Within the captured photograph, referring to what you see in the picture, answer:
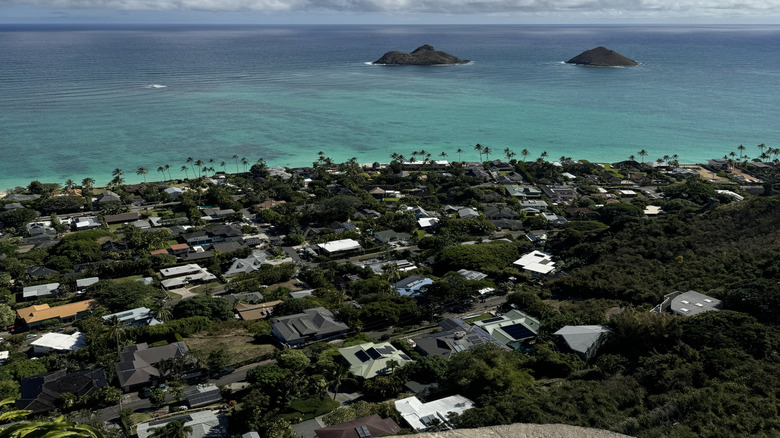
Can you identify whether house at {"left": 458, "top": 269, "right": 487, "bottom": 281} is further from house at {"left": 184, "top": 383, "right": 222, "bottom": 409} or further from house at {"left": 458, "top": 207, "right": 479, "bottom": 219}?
house at {"left": 184, "top": 383, "right": 222, "bottom": 409}

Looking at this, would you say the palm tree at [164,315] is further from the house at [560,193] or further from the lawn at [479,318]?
the house at [560,193]

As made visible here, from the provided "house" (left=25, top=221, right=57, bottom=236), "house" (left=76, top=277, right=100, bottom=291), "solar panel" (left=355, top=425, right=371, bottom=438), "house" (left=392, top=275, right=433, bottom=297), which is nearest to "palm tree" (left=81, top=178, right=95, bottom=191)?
"house" (left=25, top=221, right=57, bottom=236)

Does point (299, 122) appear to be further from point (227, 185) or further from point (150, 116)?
point (227, 185)

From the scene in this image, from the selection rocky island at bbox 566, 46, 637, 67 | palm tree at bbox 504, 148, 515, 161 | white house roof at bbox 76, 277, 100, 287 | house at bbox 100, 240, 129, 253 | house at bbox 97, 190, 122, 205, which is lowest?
white house roof at bbox 76, 277, 100, 287

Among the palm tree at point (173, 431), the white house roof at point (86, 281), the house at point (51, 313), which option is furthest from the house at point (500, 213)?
the palm tree at point (173, 431)

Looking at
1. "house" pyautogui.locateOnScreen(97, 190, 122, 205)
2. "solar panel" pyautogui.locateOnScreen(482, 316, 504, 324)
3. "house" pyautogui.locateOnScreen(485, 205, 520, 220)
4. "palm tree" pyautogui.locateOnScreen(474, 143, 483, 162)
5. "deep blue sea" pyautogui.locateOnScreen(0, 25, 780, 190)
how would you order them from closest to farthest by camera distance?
"solar panel" pyautogui.locateOnScreen(482, 316, 504, 324)
"house" pyautogui.locateOnScreen(485, 205, 520, 220)
"house" pyautogui.locateOnScreen(97, 190, 122, 205)
"palm tree" pyautogui.locateOnScreen(474, 143, 483, 162)
"deep blue sea" pyautogui.locateOnScreen(0, 25, 780, 190)

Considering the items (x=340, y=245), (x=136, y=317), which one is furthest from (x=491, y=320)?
(x=136, y=317)

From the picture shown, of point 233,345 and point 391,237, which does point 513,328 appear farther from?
point 391,237

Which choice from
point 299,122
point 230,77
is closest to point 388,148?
point 299,122
